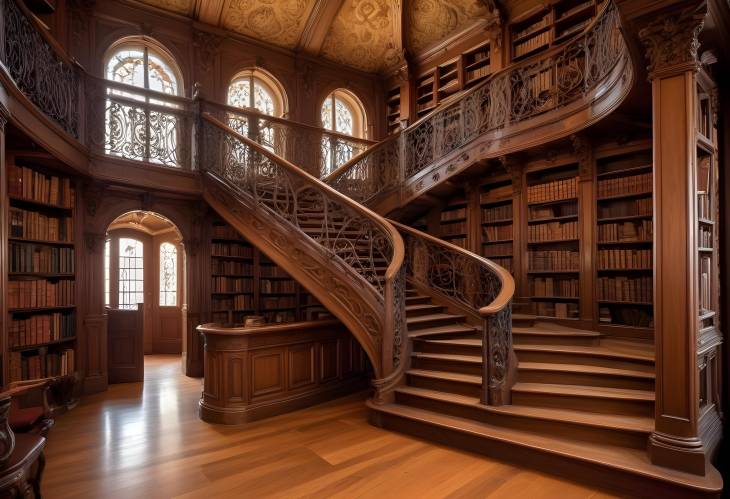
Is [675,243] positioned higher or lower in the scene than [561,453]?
higher

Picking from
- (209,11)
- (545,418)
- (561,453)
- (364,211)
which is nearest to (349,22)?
(209,11)

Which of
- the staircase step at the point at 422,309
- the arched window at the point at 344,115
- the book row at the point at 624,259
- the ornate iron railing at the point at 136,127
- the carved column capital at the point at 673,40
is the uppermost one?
the arched window at the point at 344,115

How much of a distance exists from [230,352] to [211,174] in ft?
9.06

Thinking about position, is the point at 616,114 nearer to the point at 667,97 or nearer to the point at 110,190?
the point at 667,97

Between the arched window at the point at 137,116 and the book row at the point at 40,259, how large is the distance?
1.44 m

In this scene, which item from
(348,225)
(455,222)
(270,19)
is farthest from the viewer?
(270,19)

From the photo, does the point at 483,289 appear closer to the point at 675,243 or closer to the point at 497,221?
the point at 497,221

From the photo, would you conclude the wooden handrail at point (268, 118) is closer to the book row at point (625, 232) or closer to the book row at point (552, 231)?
the book row at point (552, 231)

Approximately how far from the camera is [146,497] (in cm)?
281

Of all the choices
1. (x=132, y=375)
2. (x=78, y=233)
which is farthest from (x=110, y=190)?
(x=132, y=375)

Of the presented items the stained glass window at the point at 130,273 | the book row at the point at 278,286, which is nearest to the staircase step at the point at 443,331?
the book row at the point at 278,286

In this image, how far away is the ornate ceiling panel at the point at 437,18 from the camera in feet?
25.0

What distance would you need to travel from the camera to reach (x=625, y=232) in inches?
200

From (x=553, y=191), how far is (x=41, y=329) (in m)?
6.58
